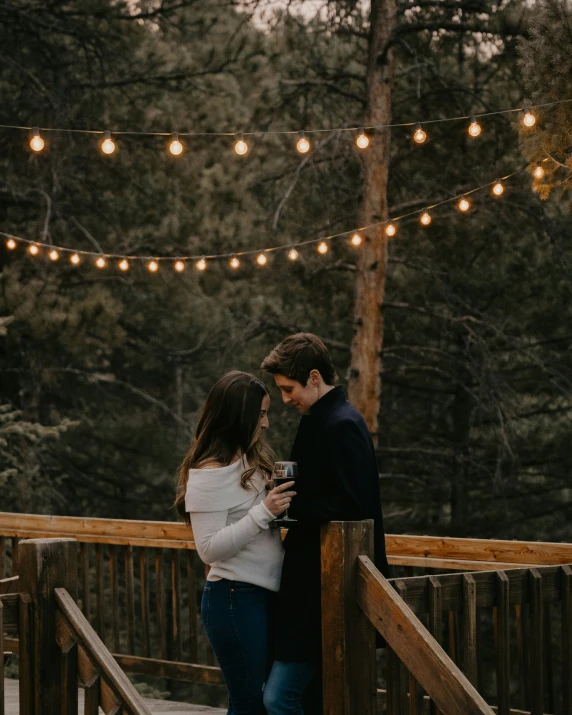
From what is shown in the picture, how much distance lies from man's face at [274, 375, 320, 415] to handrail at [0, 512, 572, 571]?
1875 mm

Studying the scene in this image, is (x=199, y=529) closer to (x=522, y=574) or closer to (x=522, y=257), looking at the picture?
(x=522, y=574)

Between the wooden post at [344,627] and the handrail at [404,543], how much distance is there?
177 centimetres

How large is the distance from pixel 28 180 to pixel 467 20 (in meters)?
5.73

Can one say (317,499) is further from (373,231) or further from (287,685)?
(373,231)

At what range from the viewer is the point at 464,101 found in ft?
41.2

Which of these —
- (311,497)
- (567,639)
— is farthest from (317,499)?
(567,639)

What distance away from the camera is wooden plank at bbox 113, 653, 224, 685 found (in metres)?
6.03

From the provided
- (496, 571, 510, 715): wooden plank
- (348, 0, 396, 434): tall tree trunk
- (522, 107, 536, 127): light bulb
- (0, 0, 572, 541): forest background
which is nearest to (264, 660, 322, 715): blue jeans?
(496, 571, 510, 715): wooden plank

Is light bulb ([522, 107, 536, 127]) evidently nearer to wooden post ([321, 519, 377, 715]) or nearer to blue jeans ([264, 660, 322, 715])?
wooden post ([321, 519, 377, 715])

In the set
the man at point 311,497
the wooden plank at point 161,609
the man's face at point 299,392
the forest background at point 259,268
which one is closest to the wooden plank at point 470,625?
the man at point 311,497

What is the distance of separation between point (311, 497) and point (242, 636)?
1.57 ft

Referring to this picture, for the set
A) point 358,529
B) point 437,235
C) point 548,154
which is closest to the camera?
point 358,529

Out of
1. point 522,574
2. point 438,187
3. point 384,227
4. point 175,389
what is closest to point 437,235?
point 438,187

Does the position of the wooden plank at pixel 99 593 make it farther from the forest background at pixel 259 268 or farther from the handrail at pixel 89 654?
the forest background at pixel 259 268
